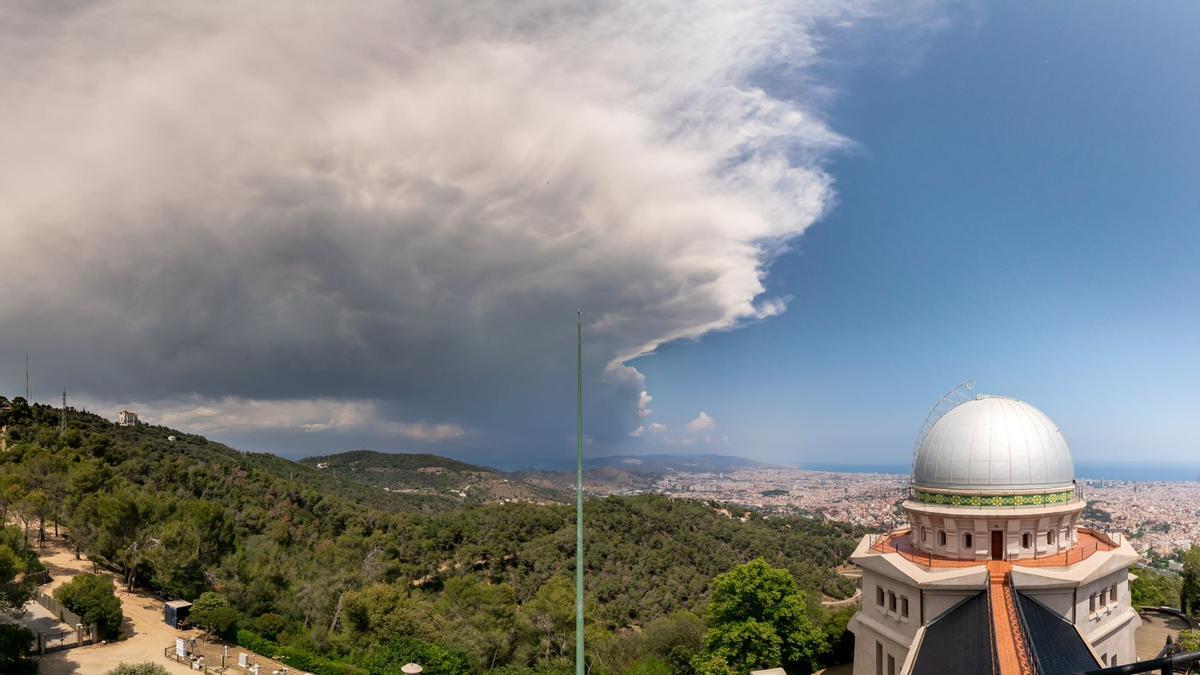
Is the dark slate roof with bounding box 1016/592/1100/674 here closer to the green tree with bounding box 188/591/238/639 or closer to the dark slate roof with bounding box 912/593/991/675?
the dark slate roof with bounding box 912/593/991/675

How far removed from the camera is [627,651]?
35531mm

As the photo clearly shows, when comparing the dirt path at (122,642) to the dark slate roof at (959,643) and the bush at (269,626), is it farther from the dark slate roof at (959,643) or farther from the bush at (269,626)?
the dark slate roof at (959,643)

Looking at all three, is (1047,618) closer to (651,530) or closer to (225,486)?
(651,530)

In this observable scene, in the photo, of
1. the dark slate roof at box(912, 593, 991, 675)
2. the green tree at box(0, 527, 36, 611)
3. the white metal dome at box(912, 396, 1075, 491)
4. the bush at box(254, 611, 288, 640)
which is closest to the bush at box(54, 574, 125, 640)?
the green tree at box(0, 527, 36, 611)

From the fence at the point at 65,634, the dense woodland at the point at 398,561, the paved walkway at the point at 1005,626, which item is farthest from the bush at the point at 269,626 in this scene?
the paved walkway at the point at 1005,626

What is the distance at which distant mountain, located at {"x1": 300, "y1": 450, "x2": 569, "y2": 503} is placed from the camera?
119875mm

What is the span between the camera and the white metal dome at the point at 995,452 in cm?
2475

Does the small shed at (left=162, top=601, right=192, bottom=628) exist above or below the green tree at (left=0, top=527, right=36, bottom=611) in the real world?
below

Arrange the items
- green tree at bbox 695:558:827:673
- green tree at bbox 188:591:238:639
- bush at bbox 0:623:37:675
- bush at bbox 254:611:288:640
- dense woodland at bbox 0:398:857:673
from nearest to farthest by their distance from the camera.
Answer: bush at bbox 0:623:37:675 < green tree at bbox 695:558:827:673 < green tree at bbox 188:591:238:639 < dense woodland at bbox 0:398:857:673 < bush at bbox 254:611:288:640

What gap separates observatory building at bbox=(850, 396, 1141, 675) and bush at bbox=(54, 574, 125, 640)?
37.0 m

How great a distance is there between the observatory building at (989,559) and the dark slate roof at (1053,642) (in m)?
0.08

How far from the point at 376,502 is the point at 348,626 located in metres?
54.8

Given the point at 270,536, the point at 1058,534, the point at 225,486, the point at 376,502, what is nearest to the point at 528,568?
the point at 270,536

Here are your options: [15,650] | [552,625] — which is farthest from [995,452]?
[15,650]
